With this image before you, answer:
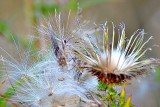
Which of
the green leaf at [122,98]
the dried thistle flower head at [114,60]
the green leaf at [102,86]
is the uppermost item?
the dried thistle flower head at [114,60]

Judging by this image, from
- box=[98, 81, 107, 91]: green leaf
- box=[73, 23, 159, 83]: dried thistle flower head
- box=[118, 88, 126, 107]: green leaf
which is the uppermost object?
box=[73, 23, 159, 83]: dried thistle flower head

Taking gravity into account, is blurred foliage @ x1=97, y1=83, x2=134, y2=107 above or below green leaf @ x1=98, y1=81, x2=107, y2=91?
below

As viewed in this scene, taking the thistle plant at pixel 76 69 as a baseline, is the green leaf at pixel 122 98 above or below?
below

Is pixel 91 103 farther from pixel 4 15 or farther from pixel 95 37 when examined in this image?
pixel 4 15

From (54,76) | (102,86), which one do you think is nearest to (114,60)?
(102,86)

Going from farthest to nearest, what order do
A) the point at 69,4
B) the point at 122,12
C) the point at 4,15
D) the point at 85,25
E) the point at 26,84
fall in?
the point at 122,12 < the point at 4,15 < the point at 69,4 < the point at 85,25 < the point at 26,84

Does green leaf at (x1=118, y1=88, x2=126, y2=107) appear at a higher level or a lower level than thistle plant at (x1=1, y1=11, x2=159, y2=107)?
lower

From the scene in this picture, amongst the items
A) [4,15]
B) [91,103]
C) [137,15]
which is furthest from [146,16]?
[91,103]

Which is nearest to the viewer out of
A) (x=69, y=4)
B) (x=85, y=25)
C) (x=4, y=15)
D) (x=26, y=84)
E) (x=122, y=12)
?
(x=26, y=84)
